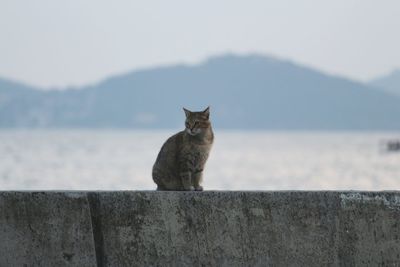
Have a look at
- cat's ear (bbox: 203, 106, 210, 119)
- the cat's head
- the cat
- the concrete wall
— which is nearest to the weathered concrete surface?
the concrete wall

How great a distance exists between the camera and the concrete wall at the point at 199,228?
5551 mm

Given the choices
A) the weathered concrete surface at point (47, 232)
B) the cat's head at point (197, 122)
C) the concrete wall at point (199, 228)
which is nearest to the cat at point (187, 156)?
the cat's head at point (197, 122)

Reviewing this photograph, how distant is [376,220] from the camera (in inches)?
218

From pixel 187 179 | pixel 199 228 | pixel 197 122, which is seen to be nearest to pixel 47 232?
pixel 199 228

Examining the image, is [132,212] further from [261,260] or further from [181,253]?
[261,260]

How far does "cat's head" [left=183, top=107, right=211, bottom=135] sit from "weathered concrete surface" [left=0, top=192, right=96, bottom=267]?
1.11 m

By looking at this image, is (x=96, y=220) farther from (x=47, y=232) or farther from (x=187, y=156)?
(x=187, y=156)

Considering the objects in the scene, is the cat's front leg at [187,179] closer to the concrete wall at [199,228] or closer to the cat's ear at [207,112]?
the cat's ear at [207,112]

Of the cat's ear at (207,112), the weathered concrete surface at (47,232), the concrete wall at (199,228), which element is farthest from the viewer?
the cat's ear at (207,112)

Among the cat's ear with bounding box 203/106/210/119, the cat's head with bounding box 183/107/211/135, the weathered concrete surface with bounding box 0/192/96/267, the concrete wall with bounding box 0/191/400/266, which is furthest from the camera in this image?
the cat's ear with bounding box 203/106/210/119

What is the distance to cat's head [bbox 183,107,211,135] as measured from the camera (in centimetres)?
665

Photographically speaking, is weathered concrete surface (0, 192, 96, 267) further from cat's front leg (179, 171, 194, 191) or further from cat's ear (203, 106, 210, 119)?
cat's ear (203, 106, 210, 119)

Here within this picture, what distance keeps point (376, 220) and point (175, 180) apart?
6.21 feet

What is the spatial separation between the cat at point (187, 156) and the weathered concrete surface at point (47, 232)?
98cm
